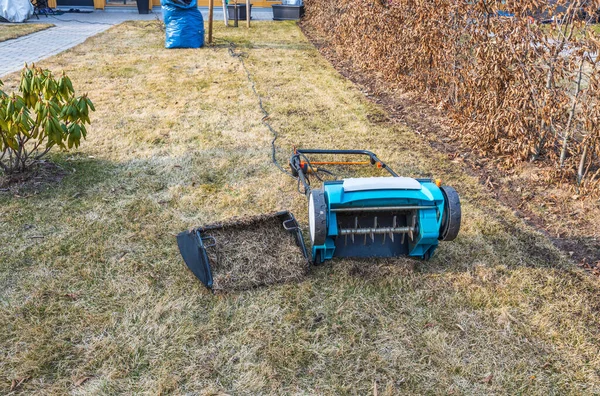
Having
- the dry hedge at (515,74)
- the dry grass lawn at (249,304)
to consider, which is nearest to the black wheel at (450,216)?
the dry grass lawn at (249,304)

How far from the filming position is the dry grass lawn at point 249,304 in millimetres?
2385

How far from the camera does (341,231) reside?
2955mm

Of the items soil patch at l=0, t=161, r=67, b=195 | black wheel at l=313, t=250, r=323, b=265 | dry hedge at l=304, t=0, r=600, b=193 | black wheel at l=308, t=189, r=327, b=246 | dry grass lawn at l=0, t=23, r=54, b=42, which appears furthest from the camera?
dry grass lawn at l=0, t=23, r=54, b=42

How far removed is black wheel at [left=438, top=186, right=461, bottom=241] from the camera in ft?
9.48

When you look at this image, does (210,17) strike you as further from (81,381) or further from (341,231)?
(81,381)

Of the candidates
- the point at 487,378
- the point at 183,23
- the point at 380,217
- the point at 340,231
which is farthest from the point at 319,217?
the point at 183,23

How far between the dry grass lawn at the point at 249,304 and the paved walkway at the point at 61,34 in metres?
5.55

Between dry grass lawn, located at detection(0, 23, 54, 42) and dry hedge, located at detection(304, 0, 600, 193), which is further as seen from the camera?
dry grass lawn, located at detection(0, 23, 54, 42)

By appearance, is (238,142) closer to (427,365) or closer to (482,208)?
(482,208)

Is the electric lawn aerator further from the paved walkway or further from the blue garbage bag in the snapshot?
the blue garbage bag

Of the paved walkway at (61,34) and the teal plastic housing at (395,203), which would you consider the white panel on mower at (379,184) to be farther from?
the paved walkway at (61,34)

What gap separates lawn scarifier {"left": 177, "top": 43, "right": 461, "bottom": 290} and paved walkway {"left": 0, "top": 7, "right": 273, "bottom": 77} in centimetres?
680

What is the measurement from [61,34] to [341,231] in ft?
39.0

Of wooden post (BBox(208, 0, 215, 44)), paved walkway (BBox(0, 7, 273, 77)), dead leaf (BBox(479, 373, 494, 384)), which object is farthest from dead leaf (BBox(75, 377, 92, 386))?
wooden post (BBox(208, 0, 215, 44))
